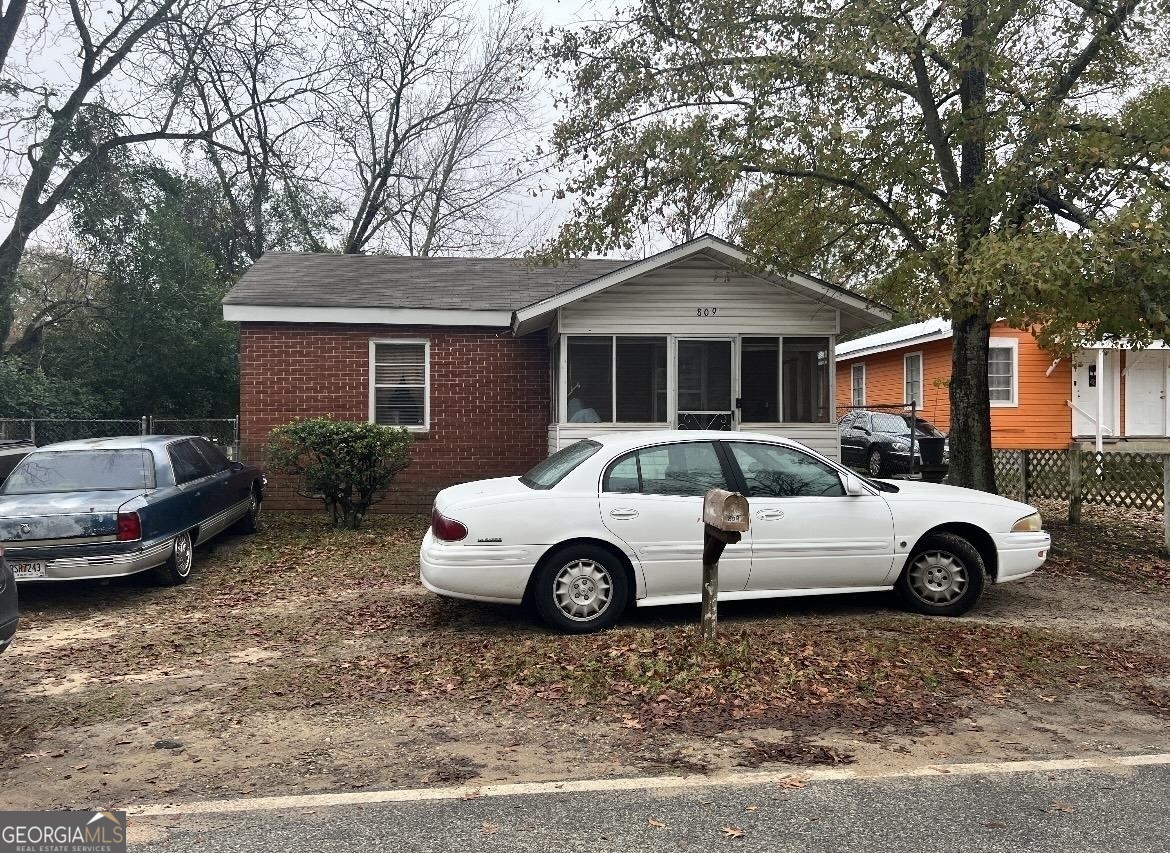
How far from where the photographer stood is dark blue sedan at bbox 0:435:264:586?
7.34 metres

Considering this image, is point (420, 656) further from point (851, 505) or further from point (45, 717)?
point (851, 505)

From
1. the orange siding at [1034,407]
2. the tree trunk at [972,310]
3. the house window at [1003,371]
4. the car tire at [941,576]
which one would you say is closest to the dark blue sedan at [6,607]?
the car tire at [941,576]

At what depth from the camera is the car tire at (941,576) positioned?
267 inches

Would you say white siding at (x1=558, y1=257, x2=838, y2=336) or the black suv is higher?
white siding at (x1=558, y1=257, x2=838, y2=336)

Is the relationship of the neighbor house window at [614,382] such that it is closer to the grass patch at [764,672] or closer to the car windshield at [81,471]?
the car windshield at [81,471]

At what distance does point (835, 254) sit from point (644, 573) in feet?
24.7

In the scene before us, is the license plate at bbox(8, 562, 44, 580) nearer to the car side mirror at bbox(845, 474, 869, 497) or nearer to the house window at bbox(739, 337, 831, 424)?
the car side mirror at bbox(845, 474, 869, 497)

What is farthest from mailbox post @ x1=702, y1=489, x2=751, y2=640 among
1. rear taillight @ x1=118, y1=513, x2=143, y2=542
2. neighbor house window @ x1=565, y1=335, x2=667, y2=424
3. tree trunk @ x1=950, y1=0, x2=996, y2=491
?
neighbor house window @ x1=565, y1=335, x2=667, y2=424

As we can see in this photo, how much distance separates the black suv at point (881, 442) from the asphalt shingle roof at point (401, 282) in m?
6.41

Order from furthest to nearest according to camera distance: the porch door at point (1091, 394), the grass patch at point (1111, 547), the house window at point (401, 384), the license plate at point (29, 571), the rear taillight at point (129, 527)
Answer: the porch door at point (1091, 394)
the house window at point (401, 384)
the grass patch at point (1111, 547)
the rear taillight at point (129, 527)
the license plate at point (29, 571)

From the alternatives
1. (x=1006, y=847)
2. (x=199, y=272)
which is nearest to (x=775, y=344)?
(x=1006, y=847)

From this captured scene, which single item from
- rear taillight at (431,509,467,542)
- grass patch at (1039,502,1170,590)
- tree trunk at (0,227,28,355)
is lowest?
grass patch at (1039,502,1170,590)

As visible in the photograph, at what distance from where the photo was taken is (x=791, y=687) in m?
5.21

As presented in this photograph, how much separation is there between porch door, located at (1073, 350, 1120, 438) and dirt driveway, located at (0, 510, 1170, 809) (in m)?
14.0
